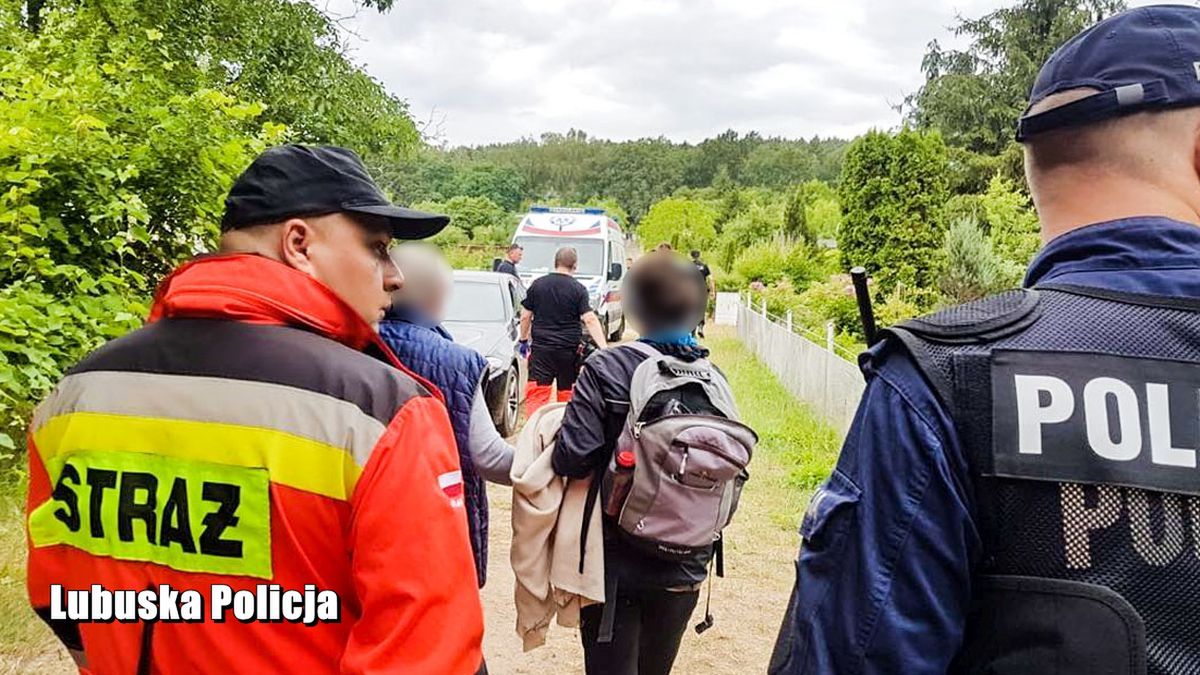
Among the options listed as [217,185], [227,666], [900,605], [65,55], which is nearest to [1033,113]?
[900,605]

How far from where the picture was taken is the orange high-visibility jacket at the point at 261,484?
1.31 metres

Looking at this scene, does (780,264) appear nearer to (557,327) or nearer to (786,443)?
(786,443)

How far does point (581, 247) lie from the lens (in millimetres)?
17094

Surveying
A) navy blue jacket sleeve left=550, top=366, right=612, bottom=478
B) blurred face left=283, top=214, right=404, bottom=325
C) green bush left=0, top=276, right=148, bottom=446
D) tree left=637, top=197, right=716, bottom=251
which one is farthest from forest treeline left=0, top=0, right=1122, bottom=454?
tree left=637, top=197, right=716, bottom=251

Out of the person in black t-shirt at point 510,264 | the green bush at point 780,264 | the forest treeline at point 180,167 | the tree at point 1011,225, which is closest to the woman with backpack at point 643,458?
the forest treeline at point 180,167

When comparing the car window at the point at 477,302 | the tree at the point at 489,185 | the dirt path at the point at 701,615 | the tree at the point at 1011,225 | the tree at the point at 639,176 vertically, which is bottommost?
the dirt path at the point at 701,615

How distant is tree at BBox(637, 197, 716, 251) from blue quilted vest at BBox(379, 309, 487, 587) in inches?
1615

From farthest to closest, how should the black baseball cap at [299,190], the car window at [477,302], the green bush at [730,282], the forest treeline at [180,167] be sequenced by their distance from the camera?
the green bush at [730,282] → the car window at [477,302] → the forest treeline at [180,167] → the black baseball cap at [299,190]

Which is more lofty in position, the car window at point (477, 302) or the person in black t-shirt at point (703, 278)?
the person in black t-shirt at point (703, 278)

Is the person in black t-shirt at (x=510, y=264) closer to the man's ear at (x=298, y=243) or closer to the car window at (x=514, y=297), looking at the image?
the car window at (x=514, y=297)

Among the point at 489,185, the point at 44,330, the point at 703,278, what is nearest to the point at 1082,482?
the point at 703,278

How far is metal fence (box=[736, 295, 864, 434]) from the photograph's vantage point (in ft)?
24.8

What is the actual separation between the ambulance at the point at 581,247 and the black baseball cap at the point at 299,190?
14.2m

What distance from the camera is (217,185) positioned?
4.97 m
